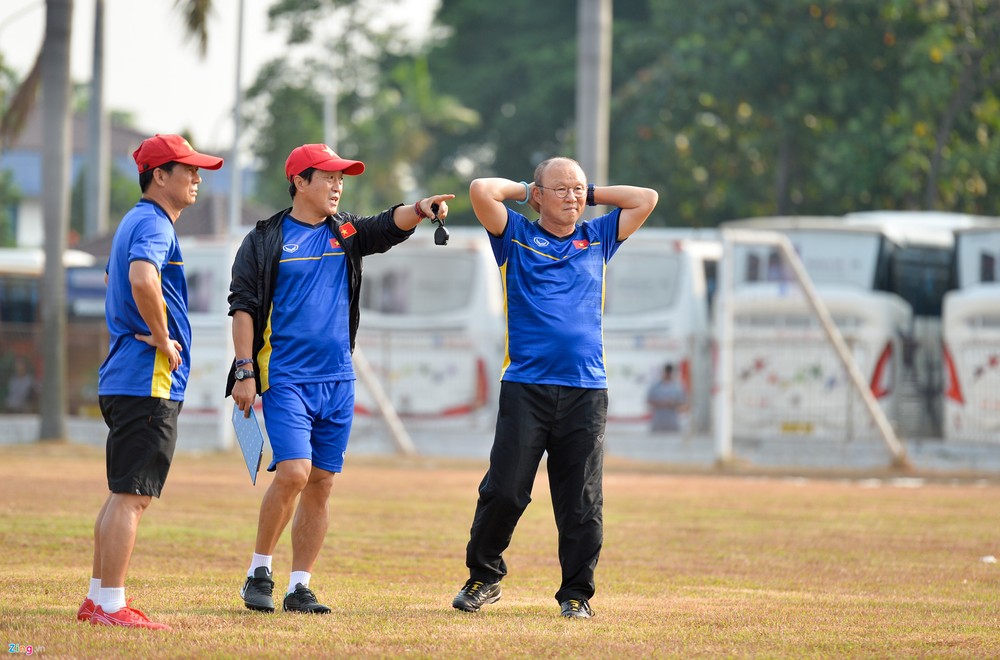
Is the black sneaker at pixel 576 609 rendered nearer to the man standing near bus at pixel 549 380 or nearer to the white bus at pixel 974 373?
the man standing near bus at pixel 549 380

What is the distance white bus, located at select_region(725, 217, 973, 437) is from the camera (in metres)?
23.4

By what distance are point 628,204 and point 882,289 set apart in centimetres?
1955

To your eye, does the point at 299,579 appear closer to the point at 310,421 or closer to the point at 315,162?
the point at 310,421

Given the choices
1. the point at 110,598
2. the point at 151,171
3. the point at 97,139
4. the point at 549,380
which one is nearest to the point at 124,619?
the point at 110,598

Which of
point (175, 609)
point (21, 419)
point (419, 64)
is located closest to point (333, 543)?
point (175, 609)

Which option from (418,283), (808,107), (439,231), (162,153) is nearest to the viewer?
(162,153)

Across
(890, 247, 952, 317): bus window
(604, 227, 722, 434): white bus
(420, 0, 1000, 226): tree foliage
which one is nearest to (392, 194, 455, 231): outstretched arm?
(604, 227, 722, 434): white bus

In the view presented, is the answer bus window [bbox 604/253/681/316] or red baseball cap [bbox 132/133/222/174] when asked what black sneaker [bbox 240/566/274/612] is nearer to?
red baseball cap [bbox 132/133/222/174]

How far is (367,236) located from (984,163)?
2595 centimetres

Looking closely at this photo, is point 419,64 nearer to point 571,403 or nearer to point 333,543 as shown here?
point 333,543

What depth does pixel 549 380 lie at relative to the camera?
24.2ft

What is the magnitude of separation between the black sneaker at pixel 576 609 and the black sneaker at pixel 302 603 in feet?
3.41

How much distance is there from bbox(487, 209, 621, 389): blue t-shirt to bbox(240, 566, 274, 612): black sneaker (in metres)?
1.39

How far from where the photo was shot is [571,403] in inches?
292
